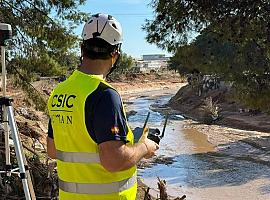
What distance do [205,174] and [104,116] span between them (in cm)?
1661

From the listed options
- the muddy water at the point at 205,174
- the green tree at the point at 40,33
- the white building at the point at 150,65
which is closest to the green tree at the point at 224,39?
the green tree at the point at 40,33

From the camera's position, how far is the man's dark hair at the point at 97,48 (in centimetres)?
222

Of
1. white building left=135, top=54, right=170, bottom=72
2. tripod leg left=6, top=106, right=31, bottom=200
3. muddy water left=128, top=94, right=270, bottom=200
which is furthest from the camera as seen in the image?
white building left=135, top=54, right=170, bottom=72

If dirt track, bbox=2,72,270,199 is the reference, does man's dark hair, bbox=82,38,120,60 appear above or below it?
above

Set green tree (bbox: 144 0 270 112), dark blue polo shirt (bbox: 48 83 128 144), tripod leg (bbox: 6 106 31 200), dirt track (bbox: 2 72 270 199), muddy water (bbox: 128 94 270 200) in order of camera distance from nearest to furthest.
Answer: dark blue polo shirt (bbox: 48 83 128 144) < tripod leg (bbox: 6 106 31 200) < green tree (bbox: 144 0 270 112) < muddy water (bbox: 128 94 270 200) < dirt track (bbox: 2 72 270 199)

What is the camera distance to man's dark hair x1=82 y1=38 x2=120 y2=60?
7.27ft

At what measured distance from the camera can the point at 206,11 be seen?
19.6 ft

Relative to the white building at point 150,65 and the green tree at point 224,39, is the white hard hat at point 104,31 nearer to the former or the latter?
the green tree at point 224,39

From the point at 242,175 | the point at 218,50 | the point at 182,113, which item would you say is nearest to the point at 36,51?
the point at 218,50

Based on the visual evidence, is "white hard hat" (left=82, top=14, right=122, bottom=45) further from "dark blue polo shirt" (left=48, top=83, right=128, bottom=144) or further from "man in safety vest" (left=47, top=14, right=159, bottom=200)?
"dark blue polo shirt" (left=48, top=83, right=128, bottom=144)

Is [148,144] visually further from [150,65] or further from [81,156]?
[150,65]

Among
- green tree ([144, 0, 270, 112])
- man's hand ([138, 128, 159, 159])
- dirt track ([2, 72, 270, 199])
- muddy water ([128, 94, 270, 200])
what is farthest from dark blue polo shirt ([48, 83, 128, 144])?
dirt track ([2, 72, 270, 199])

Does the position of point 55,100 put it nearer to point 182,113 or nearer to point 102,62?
point 102,62

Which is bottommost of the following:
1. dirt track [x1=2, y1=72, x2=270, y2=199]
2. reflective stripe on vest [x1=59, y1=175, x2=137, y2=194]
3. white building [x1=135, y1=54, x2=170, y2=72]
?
dirt track [x1=2, y1=72, x2=270, y2=199]
